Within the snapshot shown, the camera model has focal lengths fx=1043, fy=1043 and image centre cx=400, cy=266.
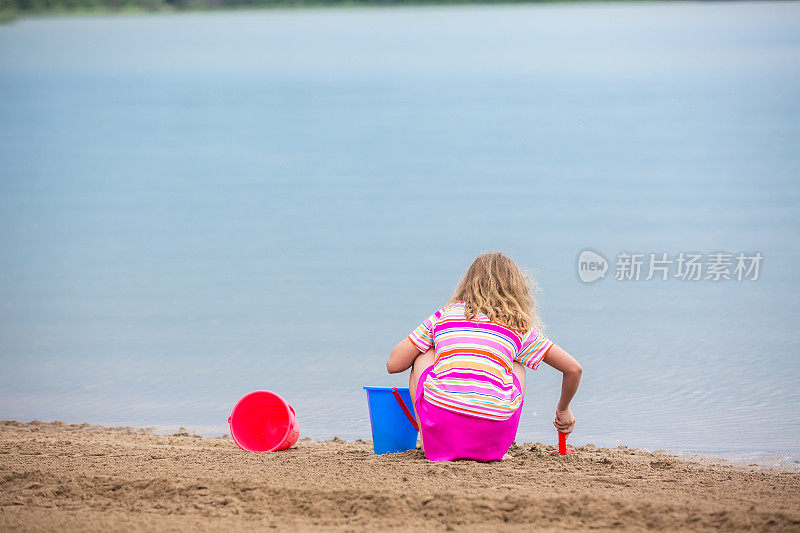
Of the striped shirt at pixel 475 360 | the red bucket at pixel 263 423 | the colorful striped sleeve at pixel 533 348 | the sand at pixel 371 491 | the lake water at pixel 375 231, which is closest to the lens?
the sand at pixel 371 491

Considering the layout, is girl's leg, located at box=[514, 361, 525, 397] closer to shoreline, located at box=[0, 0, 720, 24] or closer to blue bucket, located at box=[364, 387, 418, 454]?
blue bucket, located at box=[364, 387, 418, 454]

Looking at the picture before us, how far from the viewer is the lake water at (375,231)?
5270 millimetres

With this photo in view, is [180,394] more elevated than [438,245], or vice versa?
[438,245]

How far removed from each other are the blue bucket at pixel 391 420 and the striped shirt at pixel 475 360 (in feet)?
0.84

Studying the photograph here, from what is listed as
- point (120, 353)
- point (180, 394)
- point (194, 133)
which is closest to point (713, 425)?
point (180, 394)

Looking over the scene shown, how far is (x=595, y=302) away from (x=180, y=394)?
2680 millimetres

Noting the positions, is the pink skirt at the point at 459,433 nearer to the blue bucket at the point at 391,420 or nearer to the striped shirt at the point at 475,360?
the striped shirt at the point at 475,360

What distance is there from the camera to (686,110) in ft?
45.7

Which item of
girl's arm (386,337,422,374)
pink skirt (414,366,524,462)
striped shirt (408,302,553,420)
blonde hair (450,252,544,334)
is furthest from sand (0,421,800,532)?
blonde hair (450,252,544,334)

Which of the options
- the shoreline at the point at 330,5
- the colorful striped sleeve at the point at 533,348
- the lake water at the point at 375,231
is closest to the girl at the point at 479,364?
the colorful striped sleeve at the point at 533,348

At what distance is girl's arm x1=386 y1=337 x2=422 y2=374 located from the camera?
3.99 meters

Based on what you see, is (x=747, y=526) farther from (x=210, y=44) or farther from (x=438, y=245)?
(x=210, y=44)

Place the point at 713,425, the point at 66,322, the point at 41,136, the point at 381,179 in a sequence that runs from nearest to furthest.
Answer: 1. the point at 713,425
2. the point at 66,322
3. the point at 381,179
4. the point at 41,136

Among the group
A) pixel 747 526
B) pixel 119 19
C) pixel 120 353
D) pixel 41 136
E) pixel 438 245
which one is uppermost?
pixel 119 19
